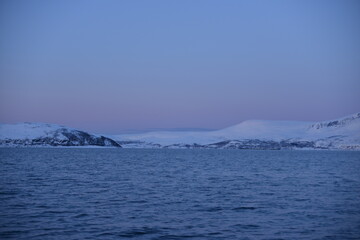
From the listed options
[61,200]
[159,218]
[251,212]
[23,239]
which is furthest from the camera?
[61,200]

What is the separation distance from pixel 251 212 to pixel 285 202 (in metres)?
6.79

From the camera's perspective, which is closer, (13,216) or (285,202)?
(13,216)

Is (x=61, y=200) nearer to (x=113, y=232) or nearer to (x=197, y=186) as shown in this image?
(x=113, y=232)

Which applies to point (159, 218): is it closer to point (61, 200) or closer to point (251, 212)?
point (251, 212)

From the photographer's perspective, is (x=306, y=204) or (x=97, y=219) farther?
(x=306, y=204)

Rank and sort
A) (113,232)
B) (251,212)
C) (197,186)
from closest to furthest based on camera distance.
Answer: (113,232) → (251,212) → (197,186)

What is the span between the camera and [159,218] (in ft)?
101

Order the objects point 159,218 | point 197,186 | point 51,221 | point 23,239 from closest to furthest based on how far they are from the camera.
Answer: point 23,239, point 51,221, point 159,218, point 197,186

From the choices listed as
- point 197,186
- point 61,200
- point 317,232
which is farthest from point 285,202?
point 61,200

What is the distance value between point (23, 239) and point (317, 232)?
1863 cm

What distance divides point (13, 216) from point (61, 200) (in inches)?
309

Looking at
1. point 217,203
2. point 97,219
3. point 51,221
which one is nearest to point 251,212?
point 217,203

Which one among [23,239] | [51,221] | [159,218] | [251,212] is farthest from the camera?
[251,212]

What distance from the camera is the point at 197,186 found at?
51906mm
